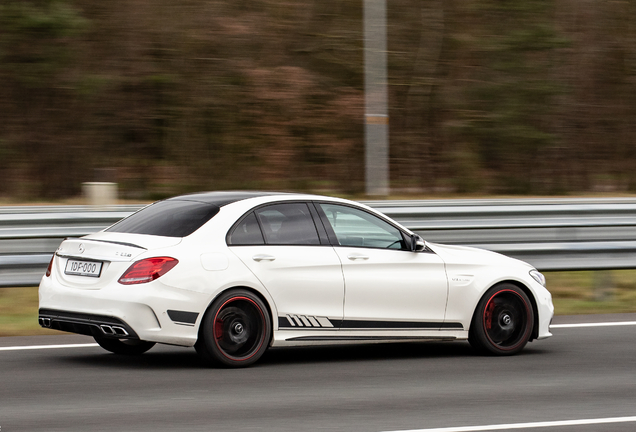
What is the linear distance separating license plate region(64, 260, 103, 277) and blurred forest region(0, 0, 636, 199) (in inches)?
705

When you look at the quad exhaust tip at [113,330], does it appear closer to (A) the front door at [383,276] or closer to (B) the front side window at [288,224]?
(B) the front side window at [288,224]

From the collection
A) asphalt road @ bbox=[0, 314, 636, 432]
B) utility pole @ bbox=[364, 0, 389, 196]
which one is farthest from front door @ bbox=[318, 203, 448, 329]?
utility pole @ bbox=[364, 0, 389, 196]

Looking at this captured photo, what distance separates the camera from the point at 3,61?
2550cm

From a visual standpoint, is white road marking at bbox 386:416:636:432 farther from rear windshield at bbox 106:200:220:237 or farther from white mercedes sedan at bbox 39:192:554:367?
rear windshield at bbox 106:200:220:237

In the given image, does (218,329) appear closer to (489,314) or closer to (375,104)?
(489,314)

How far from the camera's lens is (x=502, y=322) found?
8.70 metres

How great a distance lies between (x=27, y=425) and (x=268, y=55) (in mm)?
20625

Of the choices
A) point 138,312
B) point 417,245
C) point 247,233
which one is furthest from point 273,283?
point 417,245

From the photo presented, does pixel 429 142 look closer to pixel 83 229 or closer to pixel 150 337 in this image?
pixel 83 229

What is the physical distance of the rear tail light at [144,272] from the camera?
7.20 metres

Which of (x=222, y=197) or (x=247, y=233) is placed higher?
(x=222, y=197)

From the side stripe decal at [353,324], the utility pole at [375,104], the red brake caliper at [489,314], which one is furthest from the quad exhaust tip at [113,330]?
the utility pole at [375,104]

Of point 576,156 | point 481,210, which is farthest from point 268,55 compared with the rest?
point 481,210

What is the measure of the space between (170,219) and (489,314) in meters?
2.91
